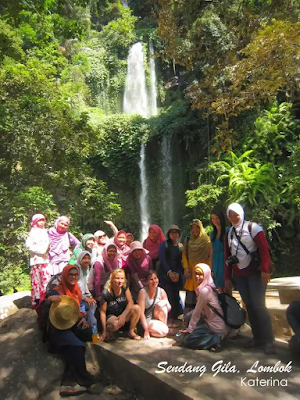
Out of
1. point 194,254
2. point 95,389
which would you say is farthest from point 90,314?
point 194,254

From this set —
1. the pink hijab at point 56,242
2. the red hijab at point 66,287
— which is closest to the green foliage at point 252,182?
the pink hijab at point 56,242

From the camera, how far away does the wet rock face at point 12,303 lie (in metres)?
5.07

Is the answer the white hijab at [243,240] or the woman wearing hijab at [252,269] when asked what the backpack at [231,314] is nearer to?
the woman wearing hijab at [252,269]

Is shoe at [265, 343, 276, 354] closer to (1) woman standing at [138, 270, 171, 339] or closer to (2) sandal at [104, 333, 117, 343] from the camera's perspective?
(1) woman standing at [138, 270, 171, 339]

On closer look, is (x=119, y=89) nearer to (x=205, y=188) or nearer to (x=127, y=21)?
(x=127, y=21)

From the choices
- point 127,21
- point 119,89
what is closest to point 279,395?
point 119,89

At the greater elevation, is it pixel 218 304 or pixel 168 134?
pixel 168 134

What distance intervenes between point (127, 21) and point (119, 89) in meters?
3.94

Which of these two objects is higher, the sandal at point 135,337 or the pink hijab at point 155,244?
the pink hijab at point 155,244

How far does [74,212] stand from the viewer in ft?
32.0

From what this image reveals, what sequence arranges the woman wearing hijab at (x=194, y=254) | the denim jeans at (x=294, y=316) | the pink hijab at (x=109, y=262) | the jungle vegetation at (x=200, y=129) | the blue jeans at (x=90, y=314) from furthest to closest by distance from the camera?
the jungle vegetation at (x=200, y=129)
the pink hijab at (x=109, y=262)
the woman wearing hijab at (x=194, y=254)
the blue jeans at (x=90, y=314)
the denim jeans at (x=294, y=316)

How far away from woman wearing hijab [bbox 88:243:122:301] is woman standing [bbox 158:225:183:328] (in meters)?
0.61

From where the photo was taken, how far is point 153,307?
4211 mm

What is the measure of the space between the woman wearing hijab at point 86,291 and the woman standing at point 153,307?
1.79 ft
